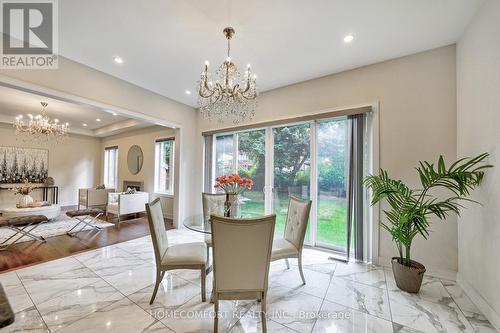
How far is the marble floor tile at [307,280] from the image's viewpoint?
2285 millimetres

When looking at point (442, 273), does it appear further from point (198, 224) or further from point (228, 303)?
point (198, 224)

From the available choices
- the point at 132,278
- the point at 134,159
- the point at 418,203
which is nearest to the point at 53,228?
the point at 134,159

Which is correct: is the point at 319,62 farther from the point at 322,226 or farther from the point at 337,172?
the point at 322,226

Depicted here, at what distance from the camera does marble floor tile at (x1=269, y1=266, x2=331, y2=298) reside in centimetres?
229

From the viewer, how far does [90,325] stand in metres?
1.71

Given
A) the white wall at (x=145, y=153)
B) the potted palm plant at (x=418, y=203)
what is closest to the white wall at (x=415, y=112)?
the potted palm plant at (x=418, y=203)

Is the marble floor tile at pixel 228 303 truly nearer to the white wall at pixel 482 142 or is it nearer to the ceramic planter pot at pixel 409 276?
the ceramic planter pot at pixel 409 276

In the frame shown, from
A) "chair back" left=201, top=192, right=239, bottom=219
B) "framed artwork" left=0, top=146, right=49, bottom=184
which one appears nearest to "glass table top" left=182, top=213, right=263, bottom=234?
"chair back" left=201, top=192, right=239, bottom=219

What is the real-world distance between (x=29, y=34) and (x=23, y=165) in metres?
6.20

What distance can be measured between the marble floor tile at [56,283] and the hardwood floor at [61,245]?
71 cm

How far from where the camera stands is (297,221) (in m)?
2.52

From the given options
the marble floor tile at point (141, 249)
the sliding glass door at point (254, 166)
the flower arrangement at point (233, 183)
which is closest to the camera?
the flower arrangement at point (233, 183)

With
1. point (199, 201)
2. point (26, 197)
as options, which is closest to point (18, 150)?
point (26, 197)

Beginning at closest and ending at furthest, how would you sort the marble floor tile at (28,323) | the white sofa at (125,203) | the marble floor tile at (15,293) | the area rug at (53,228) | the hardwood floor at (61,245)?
the marble floor tile at (28,323) → the marble floor tile at (15,293) → the hardwood floor at (61,245) → the area rug at (53,228) → the white sofa at (125,203)
